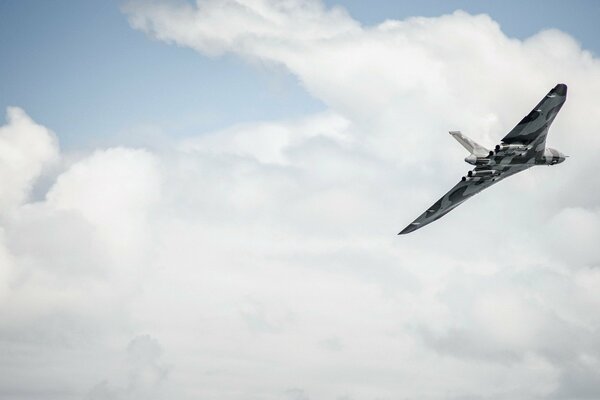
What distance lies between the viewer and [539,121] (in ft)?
266

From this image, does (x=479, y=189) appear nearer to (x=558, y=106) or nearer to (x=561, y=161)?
(x=561, y=161)

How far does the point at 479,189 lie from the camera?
94062mm

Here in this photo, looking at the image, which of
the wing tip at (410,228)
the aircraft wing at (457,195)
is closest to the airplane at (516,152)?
the aircraft wing at (457,195)

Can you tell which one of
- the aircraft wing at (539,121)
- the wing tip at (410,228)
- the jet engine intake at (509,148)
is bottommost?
the wing tip at (410,228)

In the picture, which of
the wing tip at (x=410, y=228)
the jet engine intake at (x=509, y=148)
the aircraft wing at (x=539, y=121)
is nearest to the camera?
the aircraft wing at (x=539, y=121)

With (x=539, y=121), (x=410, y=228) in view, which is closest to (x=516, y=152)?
(x=539, y=121)

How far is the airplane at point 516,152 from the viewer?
79688mm

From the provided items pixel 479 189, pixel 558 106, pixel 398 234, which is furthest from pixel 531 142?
pixel 398 234

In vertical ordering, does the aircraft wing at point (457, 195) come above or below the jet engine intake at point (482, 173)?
above

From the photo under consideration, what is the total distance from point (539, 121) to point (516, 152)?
15.7 ft

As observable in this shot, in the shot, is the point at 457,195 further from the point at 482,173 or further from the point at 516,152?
the point at 516,152

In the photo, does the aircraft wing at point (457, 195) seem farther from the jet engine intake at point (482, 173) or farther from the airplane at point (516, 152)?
the jet engine intake at point (482, 173)

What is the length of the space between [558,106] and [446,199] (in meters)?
21.2

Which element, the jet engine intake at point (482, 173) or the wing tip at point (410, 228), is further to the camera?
the wing tip at point (410, 228)
